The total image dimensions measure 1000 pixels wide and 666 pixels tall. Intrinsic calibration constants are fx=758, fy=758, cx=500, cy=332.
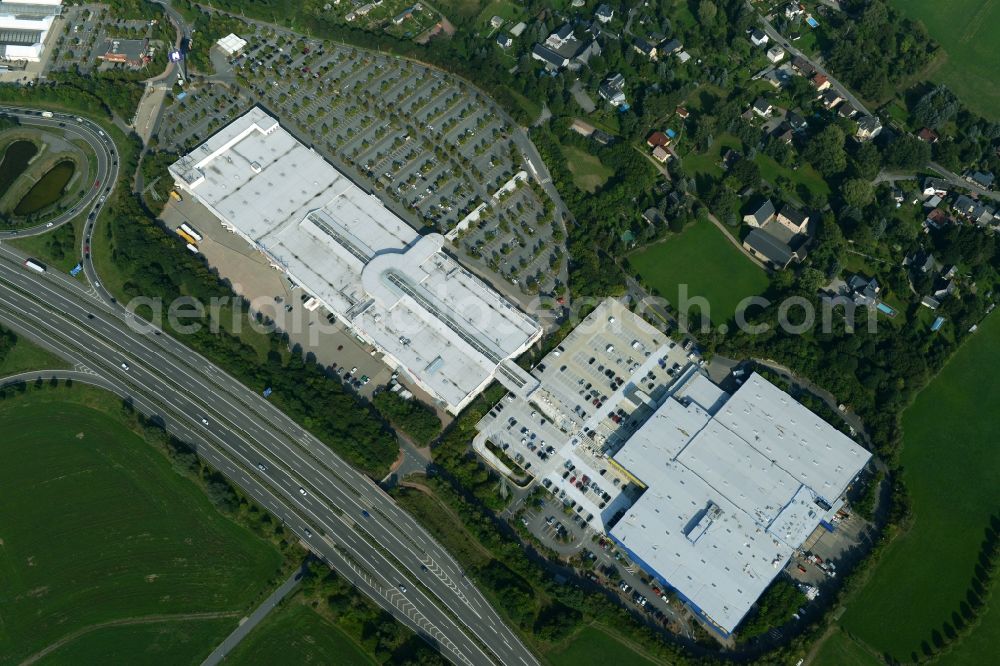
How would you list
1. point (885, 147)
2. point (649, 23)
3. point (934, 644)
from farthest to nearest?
point (649, 23) → point (885, 147) → point (934, 644)

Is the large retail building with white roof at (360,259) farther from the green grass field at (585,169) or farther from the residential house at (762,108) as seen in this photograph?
the residential house at (762,108)

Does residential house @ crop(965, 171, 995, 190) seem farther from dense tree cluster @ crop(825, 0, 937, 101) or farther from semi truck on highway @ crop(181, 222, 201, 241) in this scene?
semi truck on highway @ crop(181, 222, 201, 241)

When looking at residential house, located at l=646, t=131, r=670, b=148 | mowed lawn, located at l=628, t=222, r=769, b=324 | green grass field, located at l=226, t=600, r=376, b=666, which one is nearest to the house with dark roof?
residential house, located at l=646, t=131, r=670, b=148

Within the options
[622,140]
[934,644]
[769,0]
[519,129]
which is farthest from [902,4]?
[934,644]

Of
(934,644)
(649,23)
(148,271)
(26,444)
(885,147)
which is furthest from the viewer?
(649,23)

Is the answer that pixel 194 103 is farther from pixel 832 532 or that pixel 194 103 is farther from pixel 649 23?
pixel 832 532

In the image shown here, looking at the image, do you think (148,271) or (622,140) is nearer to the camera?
(148,271)
